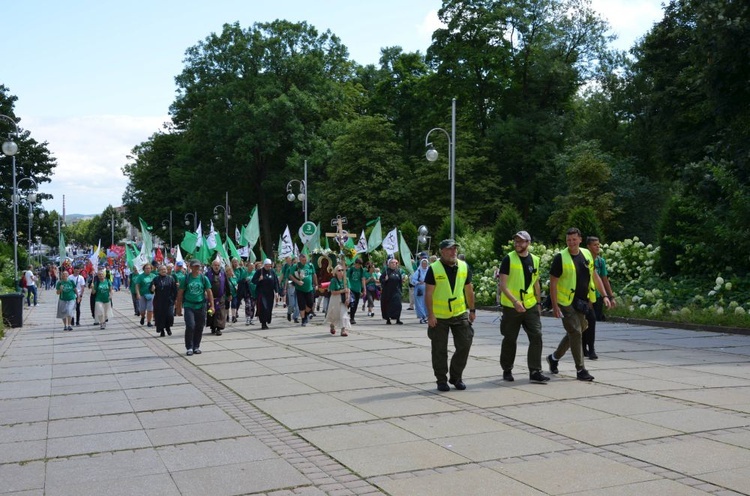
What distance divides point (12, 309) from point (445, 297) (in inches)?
721

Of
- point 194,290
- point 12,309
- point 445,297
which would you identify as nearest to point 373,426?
point 445,297

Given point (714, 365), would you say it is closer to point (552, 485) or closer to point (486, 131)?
point (552, 485)

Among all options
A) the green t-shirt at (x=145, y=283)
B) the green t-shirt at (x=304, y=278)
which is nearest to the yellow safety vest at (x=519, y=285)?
the green t-shirt at (x=304, y=278)

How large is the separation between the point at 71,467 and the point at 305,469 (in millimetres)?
1912

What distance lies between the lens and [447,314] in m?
10.1

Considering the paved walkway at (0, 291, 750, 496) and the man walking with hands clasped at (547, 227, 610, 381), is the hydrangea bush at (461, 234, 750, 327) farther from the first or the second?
the man walking with hands clasped at (547, 227, 610, 381)

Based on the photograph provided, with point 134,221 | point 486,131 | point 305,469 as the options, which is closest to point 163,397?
point 305,469

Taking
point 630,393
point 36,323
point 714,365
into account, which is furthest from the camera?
point 36,323

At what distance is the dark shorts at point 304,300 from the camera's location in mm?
21641

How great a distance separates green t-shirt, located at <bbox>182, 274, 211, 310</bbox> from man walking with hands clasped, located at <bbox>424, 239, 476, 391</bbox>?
6249 mm

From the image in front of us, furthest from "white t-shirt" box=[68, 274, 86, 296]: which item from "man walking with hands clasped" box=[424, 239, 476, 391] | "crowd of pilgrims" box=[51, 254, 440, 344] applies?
"man walking with hands clasped" box=[424, 239, 476, 391]

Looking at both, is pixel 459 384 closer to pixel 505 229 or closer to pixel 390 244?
pixel 390 244

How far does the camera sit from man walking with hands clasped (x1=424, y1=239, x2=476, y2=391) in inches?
396

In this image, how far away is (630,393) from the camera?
375 inches
